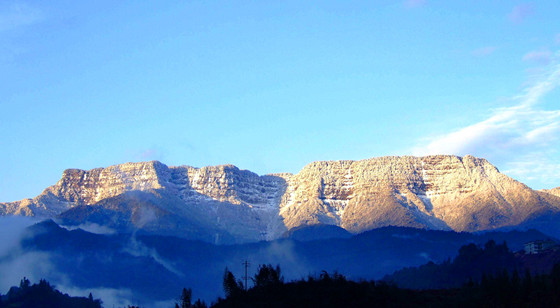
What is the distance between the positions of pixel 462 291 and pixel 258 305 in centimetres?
4239

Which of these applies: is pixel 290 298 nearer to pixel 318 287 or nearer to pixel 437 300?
pixel 318 287

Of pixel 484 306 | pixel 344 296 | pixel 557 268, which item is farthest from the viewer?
pixel 557 268

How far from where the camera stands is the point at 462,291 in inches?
7431

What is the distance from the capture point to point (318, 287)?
194 m

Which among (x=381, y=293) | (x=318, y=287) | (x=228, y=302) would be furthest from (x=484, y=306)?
(x=228, y=302)

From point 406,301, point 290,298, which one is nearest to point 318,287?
point 290,298

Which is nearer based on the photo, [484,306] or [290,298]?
[484,306]

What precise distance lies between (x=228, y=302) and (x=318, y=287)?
20.3 meters

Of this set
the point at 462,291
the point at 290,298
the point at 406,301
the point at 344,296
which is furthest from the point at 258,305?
the point at 462,291

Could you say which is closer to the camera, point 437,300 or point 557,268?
point 437,300

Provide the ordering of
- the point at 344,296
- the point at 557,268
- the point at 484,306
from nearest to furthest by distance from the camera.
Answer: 1. the point at 484,306
2. the point at 344,296
3. the point at 557,268

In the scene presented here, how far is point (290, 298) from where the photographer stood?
626 feet

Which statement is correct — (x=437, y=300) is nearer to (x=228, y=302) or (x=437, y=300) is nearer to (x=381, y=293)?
(x=381, y=293)

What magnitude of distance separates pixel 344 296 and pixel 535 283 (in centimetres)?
3854
